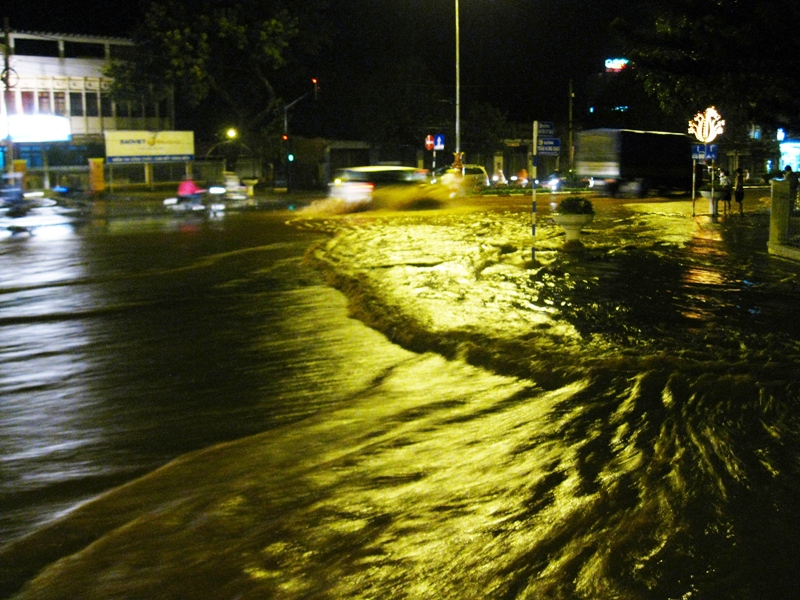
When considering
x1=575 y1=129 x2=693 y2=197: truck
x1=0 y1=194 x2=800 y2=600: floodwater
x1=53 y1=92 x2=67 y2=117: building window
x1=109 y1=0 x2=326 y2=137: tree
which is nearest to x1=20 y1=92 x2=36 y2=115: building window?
x1=53 y1=92 x2=67 y2=117: building window

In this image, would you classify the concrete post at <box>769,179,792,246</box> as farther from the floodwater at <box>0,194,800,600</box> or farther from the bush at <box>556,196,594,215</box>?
the bush at <box>556,196,594,215</box>

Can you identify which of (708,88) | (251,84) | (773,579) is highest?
(251,84)

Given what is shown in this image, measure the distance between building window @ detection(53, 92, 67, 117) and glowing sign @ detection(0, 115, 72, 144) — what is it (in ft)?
8.14

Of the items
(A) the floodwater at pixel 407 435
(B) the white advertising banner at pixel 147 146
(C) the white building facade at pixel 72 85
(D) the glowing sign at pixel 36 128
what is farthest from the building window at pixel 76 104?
(A) the floodwater at pixel 407 435

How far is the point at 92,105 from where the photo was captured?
185ft

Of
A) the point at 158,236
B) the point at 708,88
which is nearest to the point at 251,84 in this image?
the point at 158,236

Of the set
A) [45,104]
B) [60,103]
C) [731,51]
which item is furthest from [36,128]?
[731,51]

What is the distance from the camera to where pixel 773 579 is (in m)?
4.72

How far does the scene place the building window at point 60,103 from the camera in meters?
54.3

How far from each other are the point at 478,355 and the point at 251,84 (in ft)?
156

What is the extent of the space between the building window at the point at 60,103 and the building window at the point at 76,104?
438 mm

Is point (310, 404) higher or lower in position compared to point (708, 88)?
lower

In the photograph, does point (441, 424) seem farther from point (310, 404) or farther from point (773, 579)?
point (773, 579)

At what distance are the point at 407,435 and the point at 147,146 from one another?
47.2 m
